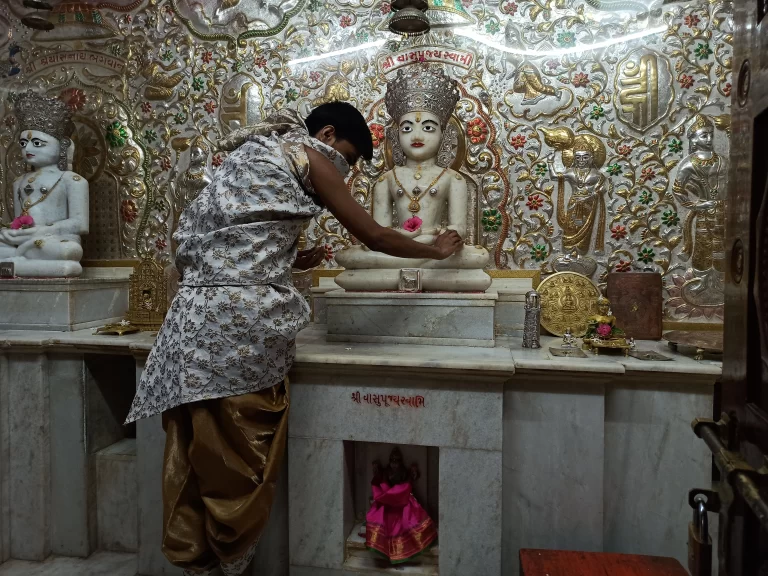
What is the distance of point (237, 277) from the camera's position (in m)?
2.01

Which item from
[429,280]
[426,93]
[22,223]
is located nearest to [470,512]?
[429,280]

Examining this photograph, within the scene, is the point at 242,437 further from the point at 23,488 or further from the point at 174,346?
the point at 23,488

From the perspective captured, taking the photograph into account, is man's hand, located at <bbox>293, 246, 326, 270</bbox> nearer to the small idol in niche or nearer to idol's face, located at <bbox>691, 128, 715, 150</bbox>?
the small idol in niche

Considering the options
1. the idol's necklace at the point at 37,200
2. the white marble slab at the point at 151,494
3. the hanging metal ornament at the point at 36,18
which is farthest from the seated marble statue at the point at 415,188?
the hanging metal ornament at the point at 36,18

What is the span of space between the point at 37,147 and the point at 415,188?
8.37ft

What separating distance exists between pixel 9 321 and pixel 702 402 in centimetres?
385

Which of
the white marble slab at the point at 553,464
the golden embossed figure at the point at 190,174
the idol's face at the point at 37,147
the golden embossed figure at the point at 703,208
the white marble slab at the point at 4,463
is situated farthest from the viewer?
the golden embossed figure at the point at 190,174

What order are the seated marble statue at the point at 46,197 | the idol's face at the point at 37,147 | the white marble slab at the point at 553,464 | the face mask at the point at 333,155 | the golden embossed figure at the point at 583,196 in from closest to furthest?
the face mask at the point at 333,155
the white marble slab at the point at 553,464
the golden embossed figure at the point at 583,196
the seated marble statue at the point at 46,197
the idol's face at the point at 37,147

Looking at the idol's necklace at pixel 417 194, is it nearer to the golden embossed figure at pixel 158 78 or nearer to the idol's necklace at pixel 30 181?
the golden embossed figure at pixel 158 78

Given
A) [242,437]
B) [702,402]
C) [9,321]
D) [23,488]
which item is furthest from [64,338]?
[702,402]

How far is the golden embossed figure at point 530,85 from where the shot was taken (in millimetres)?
3352

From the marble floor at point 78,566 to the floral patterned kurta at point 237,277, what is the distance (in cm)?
133

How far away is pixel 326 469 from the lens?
8.06 ft

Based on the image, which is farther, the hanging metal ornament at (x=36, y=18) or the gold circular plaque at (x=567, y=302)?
the hanging metal ornament at (x=36, y=18)
